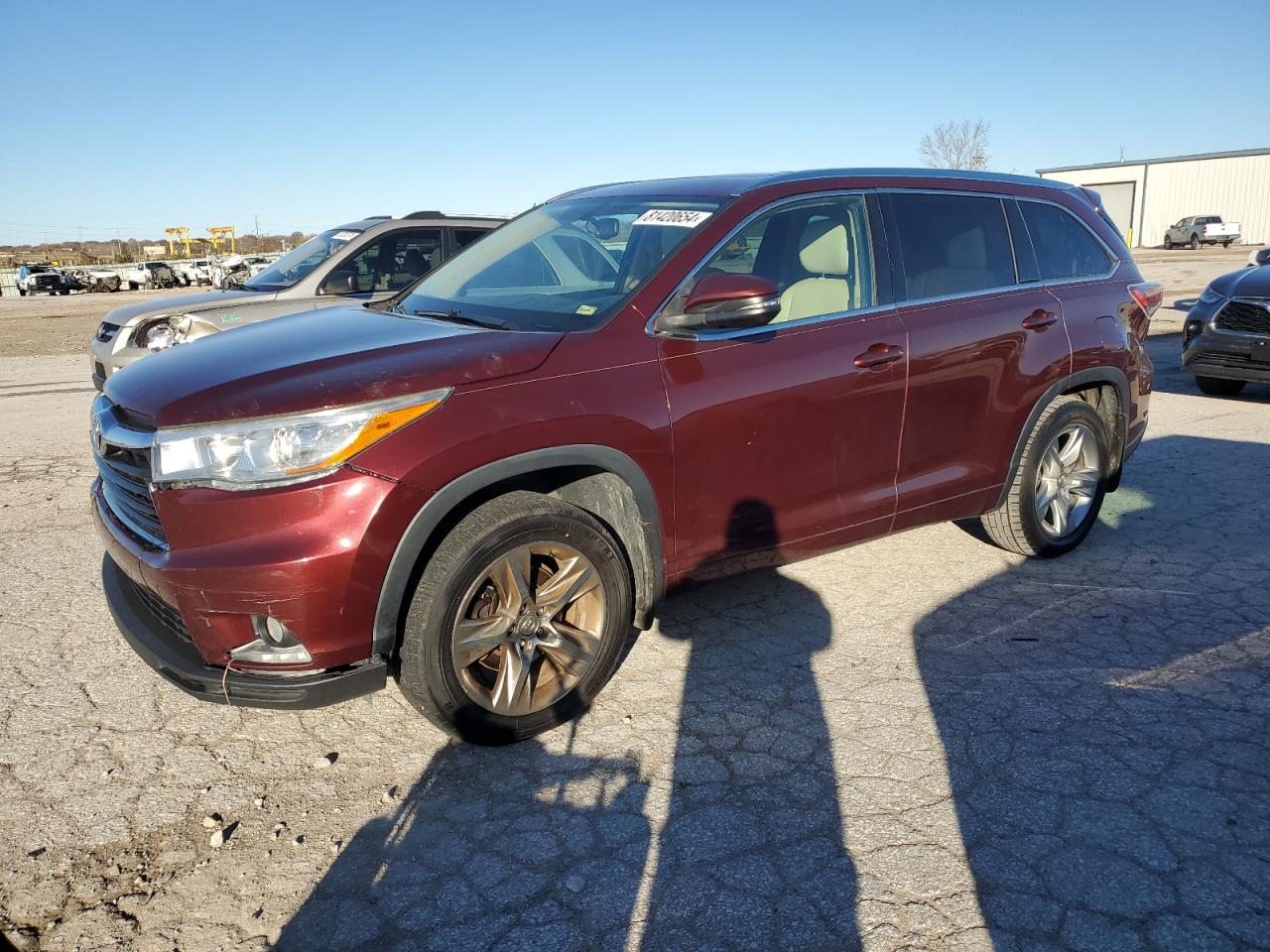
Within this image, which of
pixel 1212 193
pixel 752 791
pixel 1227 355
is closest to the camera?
pixel 752 791

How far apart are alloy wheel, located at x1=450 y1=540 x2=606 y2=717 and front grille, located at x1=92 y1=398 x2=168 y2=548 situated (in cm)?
98

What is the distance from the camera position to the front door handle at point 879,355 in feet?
12.4

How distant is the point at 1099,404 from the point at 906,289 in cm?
165

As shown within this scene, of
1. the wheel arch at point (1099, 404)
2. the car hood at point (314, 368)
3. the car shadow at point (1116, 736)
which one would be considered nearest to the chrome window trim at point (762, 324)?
the car hood at point (314, 368)

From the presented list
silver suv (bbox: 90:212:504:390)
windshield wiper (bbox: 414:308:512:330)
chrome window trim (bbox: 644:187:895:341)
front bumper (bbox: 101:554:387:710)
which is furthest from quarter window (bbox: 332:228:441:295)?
front bumper (bbox: 101:554:387:710)

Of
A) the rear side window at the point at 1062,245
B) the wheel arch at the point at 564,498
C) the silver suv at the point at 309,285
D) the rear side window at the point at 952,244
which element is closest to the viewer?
the wheel arch at the point at 564,498

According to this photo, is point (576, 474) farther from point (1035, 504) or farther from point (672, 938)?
point (1035, 504)

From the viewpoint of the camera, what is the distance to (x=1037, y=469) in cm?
458

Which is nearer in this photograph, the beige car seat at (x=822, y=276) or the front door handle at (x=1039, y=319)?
the beige car seat at (x=822, y=276)

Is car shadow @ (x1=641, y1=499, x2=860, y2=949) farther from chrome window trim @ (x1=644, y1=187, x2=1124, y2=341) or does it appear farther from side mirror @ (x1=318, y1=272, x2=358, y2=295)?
side mirror @ (x1=318, y1=272, x2=358, y2=295)

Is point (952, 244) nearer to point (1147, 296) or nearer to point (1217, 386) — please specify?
point (1147, 296)

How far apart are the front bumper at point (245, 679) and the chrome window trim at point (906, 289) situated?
1.52 metres

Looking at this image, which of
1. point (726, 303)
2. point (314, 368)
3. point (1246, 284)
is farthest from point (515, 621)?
point (1246, 284)

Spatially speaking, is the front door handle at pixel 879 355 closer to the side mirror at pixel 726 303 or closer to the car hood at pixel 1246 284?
the side mirror at pixel 726 303
